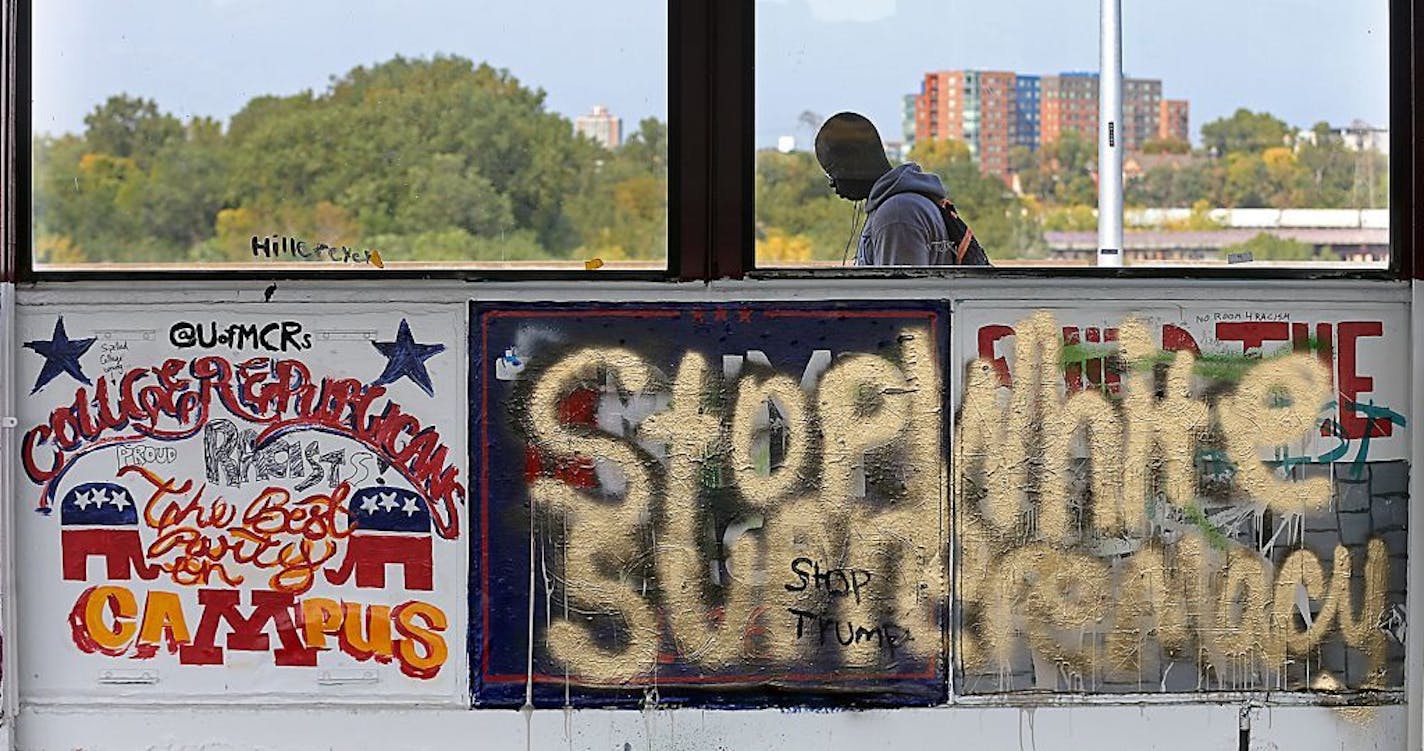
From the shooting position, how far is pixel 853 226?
4777 mm

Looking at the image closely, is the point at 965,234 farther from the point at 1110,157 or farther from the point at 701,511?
the point at 701,511

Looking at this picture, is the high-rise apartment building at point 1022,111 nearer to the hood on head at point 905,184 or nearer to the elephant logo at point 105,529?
the hood on head at point 905,184

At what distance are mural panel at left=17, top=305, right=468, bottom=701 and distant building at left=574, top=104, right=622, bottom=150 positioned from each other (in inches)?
26.0

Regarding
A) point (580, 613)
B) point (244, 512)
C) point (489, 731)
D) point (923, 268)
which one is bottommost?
point (489, 731)

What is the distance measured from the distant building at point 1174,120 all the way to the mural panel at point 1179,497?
51 cm

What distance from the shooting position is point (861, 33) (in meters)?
4.73

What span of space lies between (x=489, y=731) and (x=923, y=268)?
6.00ft

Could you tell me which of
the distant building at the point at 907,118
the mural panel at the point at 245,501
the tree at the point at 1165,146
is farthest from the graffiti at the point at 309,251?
the tree at the point at 1165,146

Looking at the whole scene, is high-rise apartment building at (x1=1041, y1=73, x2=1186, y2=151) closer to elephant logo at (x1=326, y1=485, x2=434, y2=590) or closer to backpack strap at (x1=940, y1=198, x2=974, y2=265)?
backpack strap at (x1=940, y1=198, x2=974, y2=265)

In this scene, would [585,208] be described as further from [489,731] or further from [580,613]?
[489,731]

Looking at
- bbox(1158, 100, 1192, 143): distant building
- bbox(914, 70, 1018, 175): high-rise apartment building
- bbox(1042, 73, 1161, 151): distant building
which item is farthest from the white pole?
bbox(914, 70, 1018, 175): high-rise apartment building

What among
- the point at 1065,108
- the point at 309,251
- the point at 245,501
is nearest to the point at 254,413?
the point at 245,501

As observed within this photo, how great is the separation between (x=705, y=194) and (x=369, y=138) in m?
0.98

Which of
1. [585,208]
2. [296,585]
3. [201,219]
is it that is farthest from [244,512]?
[585,208]
